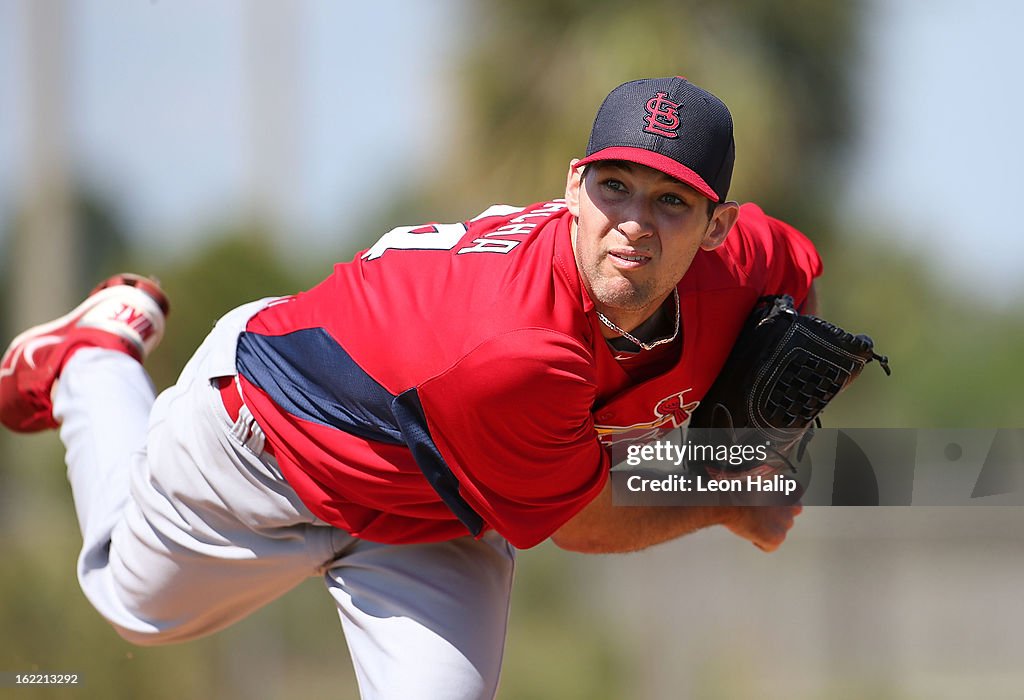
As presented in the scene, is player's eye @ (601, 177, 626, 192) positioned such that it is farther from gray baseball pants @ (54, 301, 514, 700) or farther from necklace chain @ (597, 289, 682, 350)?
gray baseball pants @ (54, 301, 514, 700)

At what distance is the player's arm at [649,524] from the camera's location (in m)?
2.99

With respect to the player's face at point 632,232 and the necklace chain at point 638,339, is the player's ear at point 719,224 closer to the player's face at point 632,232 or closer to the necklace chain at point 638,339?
the player's face at point 632,232

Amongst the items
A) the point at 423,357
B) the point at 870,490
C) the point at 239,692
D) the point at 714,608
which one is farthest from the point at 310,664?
the point at 423,357

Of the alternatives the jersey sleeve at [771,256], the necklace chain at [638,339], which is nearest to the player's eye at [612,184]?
the necklace chain at [638,339]

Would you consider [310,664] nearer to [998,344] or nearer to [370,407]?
[370,407]

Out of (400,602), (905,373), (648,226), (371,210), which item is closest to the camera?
(648,226)

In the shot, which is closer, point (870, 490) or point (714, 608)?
point (870, 490)

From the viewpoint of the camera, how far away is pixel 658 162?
2.36 metres

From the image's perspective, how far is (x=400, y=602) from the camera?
290 centimetres

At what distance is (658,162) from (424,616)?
1226mm

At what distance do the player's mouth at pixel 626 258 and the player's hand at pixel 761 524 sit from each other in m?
1.01

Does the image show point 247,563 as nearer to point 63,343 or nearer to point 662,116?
point 63,343

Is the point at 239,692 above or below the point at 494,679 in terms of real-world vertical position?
below

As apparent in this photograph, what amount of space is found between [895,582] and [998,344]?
5.96 m
